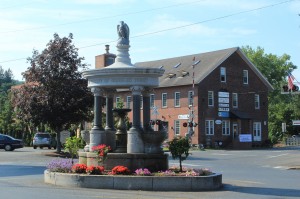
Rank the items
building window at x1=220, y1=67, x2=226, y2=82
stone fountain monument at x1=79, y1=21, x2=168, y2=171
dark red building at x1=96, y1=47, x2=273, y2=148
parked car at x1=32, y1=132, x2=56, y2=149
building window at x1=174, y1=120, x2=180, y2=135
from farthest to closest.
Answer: building window at x1=220, y1=67, x2=226, y2=82, building window at x1=174, y1=120, x2=180, y2=135, dark red building at x1=96, y1=47, x2=273, y2=148, parked car at x1=32, y1=132, x2=56, y2=149, stone fountain monument at x1=79, y1=21, x2=168, y2=171

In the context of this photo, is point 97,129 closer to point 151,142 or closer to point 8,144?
point 151,142

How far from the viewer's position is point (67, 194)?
45.2 feet

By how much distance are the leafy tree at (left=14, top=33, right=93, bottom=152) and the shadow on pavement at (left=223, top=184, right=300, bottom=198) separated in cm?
2252

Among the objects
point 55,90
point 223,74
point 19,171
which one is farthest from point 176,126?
point 19,171

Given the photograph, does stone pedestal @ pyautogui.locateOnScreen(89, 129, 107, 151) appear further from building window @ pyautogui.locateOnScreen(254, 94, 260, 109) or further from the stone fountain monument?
building window @ pyautogui.locateOnScreen(254, 94, 260, 109)

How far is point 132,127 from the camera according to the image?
57.2ft

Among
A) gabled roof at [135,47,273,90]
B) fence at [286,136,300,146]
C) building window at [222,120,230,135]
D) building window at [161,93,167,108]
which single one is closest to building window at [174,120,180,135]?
building window at [161,93,167,108]

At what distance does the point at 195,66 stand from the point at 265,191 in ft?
145

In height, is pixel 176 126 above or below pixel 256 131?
above

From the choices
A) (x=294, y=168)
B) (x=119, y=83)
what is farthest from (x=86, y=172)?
(x=294, y=168)

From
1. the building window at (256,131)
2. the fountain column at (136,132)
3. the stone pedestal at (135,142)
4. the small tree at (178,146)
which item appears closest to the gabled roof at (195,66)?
the building window at (256,131)

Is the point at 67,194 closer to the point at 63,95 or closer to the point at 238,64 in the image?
the point at 63,95

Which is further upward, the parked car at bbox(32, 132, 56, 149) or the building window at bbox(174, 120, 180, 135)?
the building window at bbox(174, 120, 180, 135)

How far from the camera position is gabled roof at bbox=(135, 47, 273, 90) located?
56.4m
